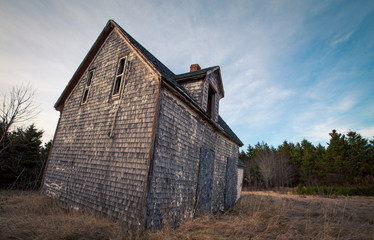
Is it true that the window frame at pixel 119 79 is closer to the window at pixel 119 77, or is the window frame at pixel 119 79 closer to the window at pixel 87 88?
the window at pixel 119 77

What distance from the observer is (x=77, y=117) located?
8672mm

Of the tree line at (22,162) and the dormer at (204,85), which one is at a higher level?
the dormer at (204,85)

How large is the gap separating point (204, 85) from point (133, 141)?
15.1 feet

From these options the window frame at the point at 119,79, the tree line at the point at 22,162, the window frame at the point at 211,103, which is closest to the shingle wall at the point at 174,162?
the window frame at the point at 211,103

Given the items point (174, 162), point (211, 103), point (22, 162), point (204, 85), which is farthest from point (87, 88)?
point (22, 162)

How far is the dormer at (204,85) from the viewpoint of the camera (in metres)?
8.53

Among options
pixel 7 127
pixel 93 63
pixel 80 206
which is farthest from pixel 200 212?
pixel 7 127

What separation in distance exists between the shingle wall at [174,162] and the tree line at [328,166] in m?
31.9

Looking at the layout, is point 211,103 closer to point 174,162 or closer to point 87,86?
point 174,162

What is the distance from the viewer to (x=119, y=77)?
7.67 metres

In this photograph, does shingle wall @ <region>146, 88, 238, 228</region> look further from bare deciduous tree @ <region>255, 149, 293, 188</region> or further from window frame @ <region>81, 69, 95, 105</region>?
bare deciduous tree @ <region>255, 149, 293, 188</region>

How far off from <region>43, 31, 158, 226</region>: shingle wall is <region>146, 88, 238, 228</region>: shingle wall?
38cm

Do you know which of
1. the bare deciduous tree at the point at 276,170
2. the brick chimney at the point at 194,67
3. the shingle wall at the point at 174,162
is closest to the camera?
the shingle wall at the point at 174,162

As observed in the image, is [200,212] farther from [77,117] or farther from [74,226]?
[77,117]
